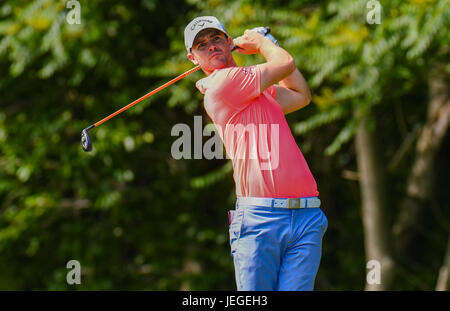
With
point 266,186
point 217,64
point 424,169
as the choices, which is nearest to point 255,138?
point 266,186

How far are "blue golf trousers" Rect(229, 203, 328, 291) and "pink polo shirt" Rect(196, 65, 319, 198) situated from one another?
9cm

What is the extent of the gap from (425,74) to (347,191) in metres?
2.81

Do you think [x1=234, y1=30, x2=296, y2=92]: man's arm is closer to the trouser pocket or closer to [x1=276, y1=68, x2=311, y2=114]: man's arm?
[x1=276, y1=68, x2=311, y2=114]: man's arm

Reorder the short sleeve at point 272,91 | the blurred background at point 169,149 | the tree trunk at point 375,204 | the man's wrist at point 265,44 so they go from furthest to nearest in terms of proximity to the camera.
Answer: the tree trunk at point 375,204 < the blurred background at point 169,149 < the short sleeve at point 272,91 < the man's wrist at point 265,44

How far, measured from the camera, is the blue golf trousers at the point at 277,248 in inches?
109

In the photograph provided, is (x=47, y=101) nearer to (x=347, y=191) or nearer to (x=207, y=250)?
(x=207, y=250)

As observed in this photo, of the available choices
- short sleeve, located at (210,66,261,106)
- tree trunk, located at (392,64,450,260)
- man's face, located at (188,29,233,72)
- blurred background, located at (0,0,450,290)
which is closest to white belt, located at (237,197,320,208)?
short sleeve, located at (210,66,261,106)

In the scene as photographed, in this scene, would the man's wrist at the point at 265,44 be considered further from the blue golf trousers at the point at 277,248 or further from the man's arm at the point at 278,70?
the blue golf trousers at the point at 277,248

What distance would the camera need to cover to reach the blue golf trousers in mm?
2758

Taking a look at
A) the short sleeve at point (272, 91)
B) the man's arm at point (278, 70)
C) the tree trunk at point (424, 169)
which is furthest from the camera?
the tree trunk at point (424, 169)

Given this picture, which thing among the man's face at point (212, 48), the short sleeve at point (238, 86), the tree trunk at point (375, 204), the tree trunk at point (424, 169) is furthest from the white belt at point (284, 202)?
the tree trunk at point (424, 169)

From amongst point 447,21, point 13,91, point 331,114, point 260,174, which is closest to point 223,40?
point 260,174

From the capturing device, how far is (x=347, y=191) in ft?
28.2

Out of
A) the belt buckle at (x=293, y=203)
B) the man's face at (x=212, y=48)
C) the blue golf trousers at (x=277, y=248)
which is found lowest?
the blue golf trousers at (x=277, y=248)
